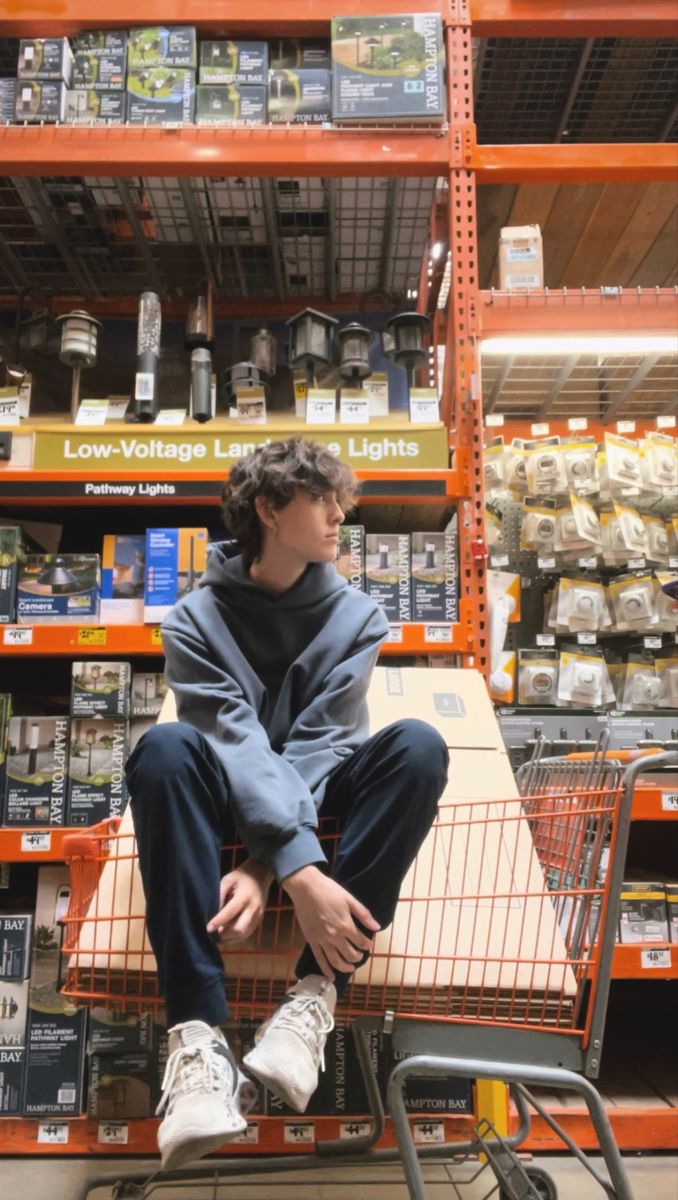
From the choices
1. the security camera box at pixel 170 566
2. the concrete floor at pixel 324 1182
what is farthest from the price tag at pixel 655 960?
the security camera box at pixel 170 566

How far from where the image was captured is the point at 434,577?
250cm

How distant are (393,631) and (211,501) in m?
0.64

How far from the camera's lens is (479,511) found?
2.47 m

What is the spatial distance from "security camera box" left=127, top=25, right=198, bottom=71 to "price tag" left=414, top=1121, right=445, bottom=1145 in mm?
3183

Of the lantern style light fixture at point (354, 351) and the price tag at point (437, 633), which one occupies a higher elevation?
the lantern style light fixture at point (354, 351)

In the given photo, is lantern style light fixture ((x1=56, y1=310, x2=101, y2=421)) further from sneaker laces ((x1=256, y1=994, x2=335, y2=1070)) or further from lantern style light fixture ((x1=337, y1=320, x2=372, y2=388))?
sneaker laces ((x1=256, y1=994, x2=335, y2=1070))

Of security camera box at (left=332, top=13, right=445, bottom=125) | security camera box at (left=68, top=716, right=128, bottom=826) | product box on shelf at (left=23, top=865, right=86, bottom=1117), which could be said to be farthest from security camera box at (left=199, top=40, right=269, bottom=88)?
product box on shelf at (left=23, top=865, right=86, bottom=1117)

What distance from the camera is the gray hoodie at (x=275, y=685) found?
1.32m

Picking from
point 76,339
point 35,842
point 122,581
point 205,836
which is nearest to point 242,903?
point 205,836

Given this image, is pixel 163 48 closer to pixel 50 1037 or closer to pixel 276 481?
pixel 276 481

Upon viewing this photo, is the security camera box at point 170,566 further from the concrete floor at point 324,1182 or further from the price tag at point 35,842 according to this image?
the concrete floor at point 324,1182

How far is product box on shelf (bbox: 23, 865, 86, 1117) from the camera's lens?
221 cm

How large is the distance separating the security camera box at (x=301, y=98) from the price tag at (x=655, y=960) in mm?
2610

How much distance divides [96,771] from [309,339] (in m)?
1.44
